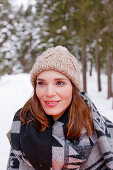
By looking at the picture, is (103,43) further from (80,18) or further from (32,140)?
(32,140)

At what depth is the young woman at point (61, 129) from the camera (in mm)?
1688

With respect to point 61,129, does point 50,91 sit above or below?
above

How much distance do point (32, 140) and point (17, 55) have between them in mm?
27938

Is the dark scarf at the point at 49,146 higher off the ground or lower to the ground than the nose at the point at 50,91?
lower

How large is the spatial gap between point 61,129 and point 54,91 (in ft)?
1.13

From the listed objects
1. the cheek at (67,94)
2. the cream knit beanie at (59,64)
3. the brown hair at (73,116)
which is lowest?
the brown hair at (73,116)

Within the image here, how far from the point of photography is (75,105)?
192 cm

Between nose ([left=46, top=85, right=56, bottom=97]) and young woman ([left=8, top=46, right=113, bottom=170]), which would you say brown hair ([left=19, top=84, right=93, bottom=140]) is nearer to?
young woman ([left=8, top=46, right=113, bottom=170])

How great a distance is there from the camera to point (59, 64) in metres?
1.78

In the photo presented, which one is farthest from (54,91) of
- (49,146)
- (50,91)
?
(49,146)

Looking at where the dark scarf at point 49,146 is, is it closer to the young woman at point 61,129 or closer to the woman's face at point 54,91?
the young woman at point 61,129

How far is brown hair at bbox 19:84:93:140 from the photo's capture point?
1.77 m

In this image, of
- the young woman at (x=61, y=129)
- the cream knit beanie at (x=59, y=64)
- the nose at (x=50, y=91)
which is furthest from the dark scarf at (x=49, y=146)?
the cream knit beanie at (x=59, y=64)

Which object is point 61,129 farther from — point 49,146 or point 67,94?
point 67,94
